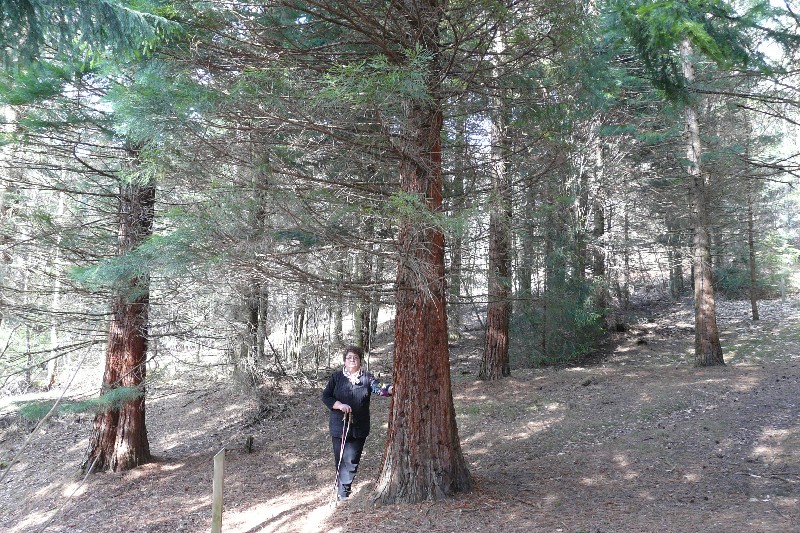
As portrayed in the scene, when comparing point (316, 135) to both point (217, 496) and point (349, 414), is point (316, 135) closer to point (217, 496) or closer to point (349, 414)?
point (349, 414)

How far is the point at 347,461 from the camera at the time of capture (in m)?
6.05

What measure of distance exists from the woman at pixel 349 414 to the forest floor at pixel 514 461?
34 cm

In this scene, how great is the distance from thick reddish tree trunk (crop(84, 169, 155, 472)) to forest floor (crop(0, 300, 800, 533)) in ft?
1.26

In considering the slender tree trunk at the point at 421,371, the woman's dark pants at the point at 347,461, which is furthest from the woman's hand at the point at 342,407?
the slender tree trunk at the point at 421,371

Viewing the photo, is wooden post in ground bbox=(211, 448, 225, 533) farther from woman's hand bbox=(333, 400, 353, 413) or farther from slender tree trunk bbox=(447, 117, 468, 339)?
slender tree trunk bbox=(447, 117, 468, 339)

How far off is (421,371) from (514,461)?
8.95 ft

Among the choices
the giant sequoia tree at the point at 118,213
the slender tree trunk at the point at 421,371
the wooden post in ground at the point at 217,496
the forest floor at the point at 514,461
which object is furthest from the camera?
the giant sequoia tree at the point at 118,213

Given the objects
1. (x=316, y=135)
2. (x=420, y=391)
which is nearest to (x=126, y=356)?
(x=316, y=135)

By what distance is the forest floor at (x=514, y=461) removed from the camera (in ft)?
17.1

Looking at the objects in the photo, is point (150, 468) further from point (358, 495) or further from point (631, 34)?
point (631, 34)

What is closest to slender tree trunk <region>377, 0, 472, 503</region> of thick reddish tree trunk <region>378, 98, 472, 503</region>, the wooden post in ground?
thick reddish tree trunk <region>378, 98, 472, 503</region>

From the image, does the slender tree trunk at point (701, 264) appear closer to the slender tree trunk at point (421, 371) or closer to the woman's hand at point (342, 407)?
the slender tree trunk at point (421, 371)

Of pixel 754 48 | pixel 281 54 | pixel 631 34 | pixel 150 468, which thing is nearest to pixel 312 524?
pixel 150 468

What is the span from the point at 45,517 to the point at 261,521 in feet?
13.1
